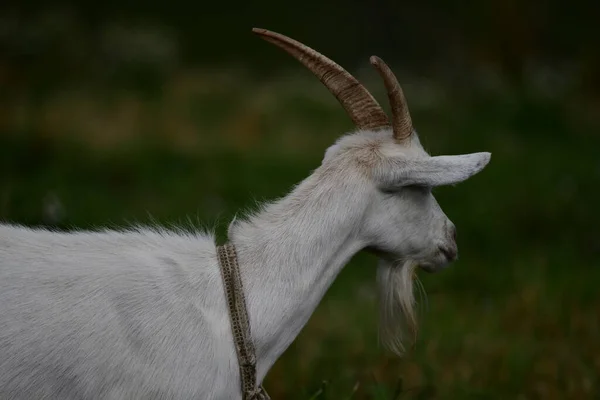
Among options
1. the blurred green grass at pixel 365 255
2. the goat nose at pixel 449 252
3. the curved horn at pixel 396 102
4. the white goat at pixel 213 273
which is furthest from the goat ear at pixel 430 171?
the blurred green grass at pixel 365 255

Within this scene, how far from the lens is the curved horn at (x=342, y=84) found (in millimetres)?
3586

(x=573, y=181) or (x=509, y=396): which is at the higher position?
(x=573, y=181)

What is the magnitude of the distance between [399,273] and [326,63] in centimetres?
89

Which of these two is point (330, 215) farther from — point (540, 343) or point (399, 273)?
point (540, 343)

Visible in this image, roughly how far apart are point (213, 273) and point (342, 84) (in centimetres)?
89

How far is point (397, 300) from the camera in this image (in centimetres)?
376

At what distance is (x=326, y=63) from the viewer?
3.59 m

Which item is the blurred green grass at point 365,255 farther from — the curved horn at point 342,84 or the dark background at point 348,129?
the curved horn at point 342,84

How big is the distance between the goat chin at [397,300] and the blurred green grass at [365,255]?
1.73ft

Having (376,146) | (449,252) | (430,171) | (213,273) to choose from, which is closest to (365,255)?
(449,252)

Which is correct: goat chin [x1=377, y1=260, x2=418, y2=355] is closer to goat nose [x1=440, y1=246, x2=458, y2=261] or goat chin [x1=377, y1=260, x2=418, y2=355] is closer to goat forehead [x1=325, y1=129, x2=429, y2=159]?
goat nose [x1=440, y1=246, x2=458, y2=261]

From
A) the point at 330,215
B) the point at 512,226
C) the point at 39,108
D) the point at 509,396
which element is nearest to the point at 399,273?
the point at 330,215

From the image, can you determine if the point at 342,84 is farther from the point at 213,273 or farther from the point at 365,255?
the point at 365,255

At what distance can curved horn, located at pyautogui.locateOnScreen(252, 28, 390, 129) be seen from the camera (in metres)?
3.59
